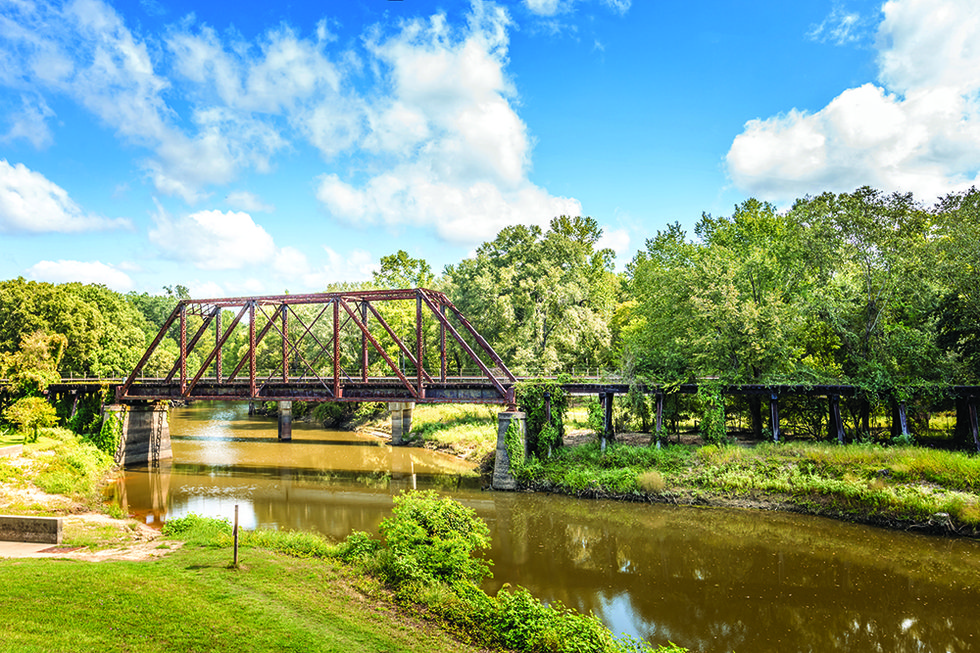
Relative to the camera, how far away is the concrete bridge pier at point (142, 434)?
40844mm

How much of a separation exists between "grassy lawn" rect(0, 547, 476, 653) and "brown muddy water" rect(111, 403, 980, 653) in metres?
5.85

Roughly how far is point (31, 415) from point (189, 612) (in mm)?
34160

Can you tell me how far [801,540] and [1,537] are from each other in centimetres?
2994

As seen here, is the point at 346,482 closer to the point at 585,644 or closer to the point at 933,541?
the point at 585,644

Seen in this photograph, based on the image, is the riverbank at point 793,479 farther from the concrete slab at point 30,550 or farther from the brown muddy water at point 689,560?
the concrete slab at point 30,550

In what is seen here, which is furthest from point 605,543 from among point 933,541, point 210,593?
point 210,593

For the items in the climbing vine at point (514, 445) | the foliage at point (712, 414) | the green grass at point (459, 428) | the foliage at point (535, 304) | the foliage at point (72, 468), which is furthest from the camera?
the foliage at point (535, 304)

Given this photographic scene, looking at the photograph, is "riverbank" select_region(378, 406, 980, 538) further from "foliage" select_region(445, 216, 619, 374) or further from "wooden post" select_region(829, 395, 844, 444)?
"foliage" select_region(445, 216, 619, 374)

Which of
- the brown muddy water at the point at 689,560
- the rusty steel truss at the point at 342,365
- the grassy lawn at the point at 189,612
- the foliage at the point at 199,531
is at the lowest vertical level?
the brown muddy water at the point at 689,560

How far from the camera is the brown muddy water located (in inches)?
596

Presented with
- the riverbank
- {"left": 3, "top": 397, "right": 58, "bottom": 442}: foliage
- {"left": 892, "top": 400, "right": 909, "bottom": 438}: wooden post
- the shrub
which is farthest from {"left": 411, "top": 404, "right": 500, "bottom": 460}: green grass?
{"left": 3, "top": 397, "right": 58, "bottom": 442}: foliage

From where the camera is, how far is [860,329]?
3391 centimetres

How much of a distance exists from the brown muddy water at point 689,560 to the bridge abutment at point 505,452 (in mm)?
1139

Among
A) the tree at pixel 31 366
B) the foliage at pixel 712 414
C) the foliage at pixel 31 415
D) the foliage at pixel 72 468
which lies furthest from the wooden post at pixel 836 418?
the tree at pixel 31 366
